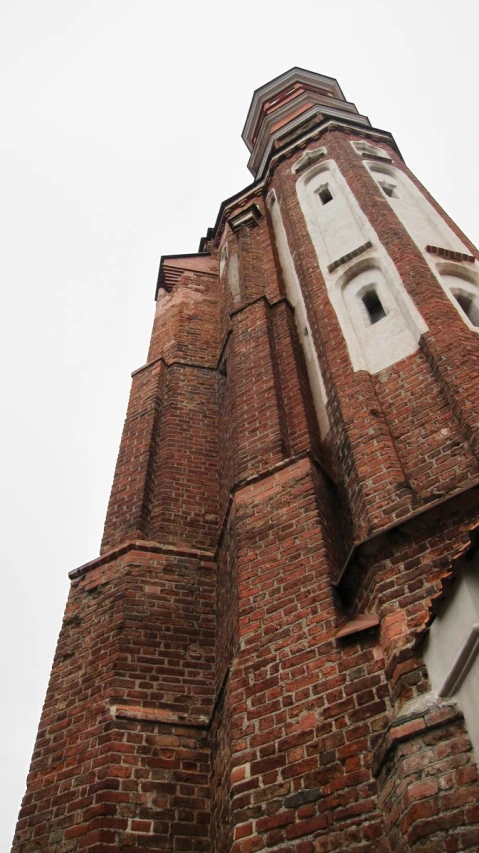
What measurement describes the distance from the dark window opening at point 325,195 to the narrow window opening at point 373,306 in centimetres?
395

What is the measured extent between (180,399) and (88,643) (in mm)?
4504

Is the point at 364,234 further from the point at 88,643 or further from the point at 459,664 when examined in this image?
the point at 459,664

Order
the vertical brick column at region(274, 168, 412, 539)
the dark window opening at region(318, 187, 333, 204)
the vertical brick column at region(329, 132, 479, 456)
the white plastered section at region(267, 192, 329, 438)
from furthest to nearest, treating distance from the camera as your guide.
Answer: the dark window opening at region(318, 187, 333, 204), the white plastered section at region(267, 192, 329, 438), the vertical brick column at region(329, 132, 479, 456), the vertical brick column at region(274, 168, 412, 539)

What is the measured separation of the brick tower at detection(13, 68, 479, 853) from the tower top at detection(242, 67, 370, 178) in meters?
11.5

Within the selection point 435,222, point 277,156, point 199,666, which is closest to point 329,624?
point 199,666

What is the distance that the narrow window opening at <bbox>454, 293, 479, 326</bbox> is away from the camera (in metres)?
8.05

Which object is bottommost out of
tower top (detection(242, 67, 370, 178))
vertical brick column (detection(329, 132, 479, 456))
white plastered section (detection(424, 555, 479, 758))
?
white plastered section (detection(424, 555, 479, 758))

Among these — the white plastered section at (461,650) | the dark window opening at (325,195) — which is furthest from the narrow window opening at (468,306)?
the white plastered section at (461,650)

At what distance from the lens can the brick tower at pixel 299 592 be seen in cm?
408

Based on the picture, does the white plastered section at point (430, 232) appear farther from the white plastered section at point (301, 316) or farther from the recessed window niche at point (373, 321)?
the white plastered section at point (301, 316)

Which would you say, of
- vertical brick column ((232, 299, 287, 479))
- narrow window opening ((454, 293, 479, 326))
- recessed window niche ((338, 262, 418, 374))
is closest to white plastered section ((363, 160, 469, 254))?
recessed window niche ((338, 262, 418, 374))

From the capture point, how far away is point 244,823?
14.3 feet

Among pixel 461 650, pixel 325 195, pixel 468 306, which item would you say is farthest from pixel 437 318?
pixel 325 195

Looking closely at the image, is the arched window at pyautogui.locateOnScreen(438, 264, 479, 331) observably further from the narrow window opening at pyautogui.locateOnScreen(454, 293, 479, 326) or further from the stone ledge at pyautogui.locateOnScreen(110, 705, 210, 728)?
the stone ledge at pyautogui.locateOnScreen(110, 705, 210, 728)
